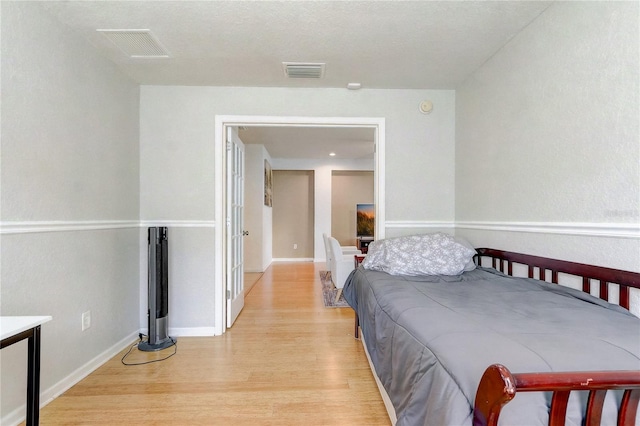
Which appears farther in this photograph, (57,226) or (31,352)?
(57,226)

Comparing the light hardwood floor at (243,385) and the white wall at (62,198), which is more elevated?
the white wall at (62,198)

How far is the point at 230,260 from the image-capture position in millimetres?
2939

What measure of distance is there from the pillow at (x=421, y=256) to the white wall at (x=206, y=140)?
64 cm

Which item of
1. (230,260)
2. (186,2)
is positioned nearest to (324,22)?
(186,2)

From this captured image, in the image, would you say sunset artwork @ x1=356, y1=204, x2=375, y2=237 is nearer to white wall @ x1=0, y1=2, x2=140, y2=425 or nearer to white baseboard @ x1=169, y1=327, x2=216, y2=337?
white baseboard @ x1=169, y1=327, x2=216, y2=337

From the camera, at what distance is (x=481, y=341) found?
958mm

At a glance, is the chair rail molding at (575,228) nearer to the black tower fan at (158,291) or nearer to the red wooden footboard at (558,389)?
the red wooden footboard at (558,389)

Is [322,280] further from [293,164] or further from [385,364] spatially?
[385,364]

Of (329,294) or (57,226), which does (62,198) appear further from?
(329,294)

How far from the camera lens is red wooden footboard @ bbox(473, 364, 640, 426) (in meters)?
0.64

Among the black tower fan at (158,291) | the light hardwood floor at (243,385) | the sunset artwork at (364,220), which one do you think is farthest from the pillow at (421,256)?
the sunset artwork at (364,220)

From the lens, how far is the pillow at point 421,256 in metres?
2.14

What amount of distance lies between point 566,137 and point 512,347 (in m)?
1.31

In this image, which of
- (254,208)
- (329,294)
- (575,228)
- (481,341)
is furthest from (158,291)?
(254,208)
